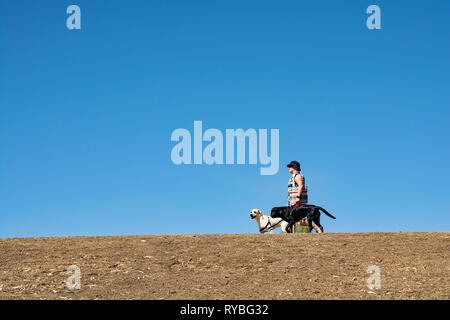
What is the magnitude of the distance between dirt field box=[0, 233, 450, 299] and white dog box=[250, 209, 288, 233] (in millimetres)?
3041

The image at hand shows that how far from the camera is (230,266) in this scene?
1452 cm

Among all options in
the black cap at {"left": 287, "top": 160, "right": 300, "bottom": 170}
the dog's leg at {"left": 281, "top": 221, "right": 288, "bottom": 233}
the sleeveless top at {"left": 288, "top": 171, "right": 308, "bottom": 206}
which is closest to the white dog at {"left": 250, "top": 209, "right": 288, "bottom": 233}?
the dog's leg at {"left": 281, "top": 221, "right": 288, "bottom": 233}

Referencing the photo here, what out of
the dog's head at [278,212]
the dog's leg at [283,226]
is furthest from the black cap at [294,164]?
the dog's leg at [283,226]

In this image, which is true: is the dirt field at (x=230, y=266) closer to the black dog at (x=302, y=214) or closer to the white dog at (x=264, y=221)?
the black dog at (x=302, y=214)

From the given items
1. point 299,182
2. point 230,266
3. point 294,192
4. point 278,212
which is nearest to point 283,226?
point 278,212

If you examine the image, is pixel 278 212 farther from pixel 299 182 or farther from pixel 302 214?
pixel 299 182

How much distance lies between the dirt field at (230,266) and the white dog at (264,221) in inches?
120

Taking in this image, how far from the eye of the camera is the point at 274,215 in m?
19.3

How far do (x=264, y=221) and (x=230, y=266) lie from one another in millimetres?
6613

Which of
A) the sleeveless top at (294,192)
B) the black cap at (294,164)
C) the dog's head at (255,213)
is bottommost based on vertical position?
the dog's head at (255,213)

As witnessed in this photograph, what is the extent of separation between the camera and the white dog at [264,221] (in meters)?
20.6

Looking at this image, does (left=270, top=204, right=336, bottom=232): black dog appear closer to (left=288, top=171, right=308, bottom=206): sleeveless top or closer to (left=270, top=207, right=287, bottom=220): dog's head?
(left=270, top=207, right=287, bottom=220): dog's head
